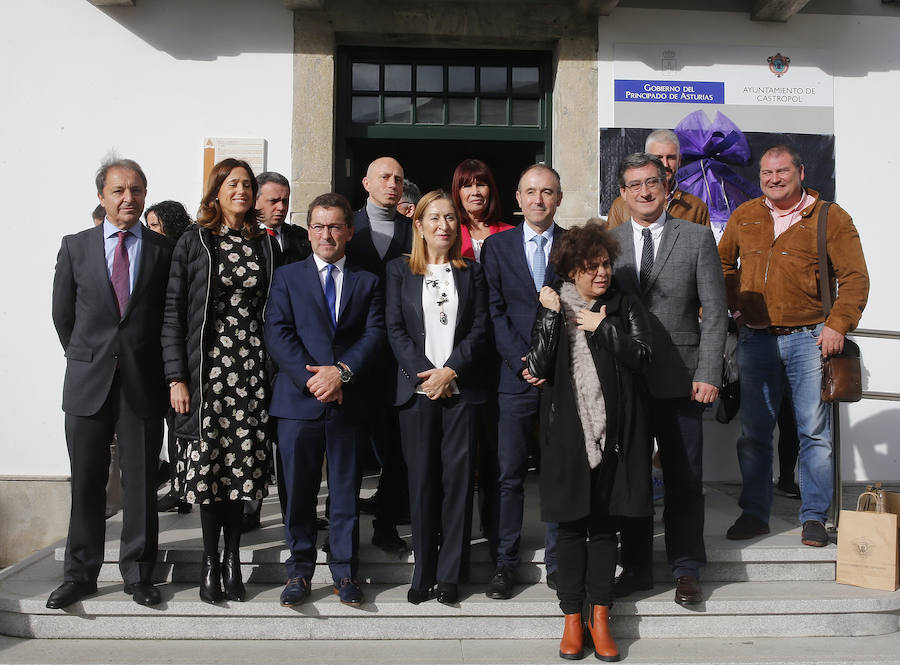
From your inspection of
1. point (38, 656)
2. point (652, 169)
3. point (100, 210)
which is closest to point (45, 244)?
point (100, 210)

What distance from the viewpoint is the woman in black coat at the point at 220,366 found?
3602 millimetres

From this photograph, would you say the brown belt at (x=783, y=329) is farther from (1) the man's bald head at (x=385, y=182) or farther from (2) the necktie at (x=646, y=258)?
(1) the man's bald head at (x=385, y=182)

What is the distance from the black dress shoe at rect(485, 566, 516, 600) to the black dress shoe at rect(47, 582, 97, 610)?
6.27 ft

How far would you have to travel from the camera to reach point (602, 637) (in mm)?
3373

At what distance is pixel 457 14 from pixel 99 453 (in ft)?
14.2

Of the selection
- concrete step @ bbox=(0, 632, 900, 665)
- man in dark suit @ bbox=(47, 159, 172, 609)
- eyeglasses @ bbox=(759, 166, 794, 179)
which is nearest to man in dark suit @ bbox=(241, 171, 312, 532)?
man in dark suit @ bbox=(47, 159, 172, 609)

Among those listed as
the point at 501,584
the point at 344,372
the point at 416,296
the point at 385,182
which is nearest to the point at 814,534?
the point at 501,584

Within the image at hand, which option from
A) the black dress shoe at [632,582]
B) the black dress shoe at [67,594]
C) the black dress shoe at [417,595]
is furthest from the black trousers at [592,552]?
the black dress shoe at [67,594]

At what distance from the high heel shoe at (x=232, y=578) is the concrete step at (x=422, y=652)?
0.21m

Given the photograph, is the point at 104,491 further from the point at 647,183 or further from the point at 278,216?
the point at 647,183

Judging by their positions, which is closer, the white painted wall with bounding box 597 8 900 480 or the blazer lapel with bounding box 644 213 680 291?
the blazer lapel with bounding box 644 213 680 291

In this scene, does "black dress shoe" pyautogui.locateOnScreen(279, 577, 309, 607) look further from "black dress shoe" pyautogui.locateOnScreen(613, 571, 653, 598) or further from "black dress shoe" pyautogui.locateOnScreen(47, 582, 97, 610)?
"black dress shoe" pyautogui.locateOnScreen(613, 571, 653, 598)

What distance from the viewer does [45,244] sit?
6102 millimetres

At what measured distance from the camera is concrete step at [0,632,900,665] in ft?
11.1
